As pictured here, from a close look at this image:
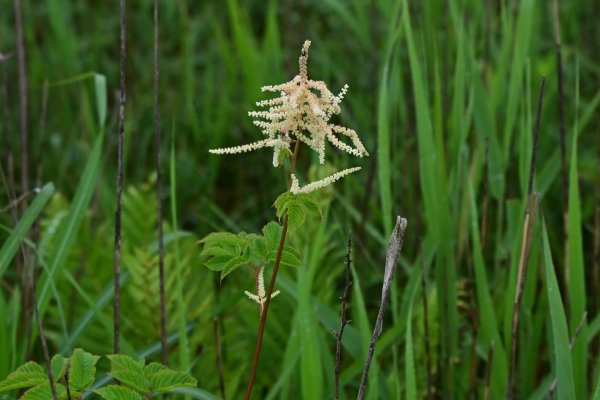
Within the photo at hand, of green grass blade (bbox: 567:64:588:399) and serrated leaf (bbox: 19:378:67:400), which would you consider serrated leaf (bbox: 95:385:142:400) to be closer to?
serrated leaf (bbox: 19:378:67:400)

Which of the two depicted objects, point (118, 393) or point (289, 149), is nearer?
point (289, 149)

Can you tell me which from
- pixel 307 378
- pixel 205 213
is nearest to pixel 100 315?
pixel 307 378

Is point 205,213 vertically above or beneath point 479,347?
above

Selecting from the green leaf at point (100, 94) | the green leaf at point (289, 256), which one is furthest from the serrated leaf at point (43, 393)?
the green leaf at point (100, 94)

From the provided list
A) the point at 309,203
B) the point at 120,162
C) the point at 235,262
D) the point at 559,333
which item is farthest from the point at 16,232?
the point at 559,333

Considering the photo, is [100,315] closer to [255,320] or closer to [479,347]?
[255,320]

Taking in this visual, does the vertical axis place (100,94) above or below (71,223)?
above

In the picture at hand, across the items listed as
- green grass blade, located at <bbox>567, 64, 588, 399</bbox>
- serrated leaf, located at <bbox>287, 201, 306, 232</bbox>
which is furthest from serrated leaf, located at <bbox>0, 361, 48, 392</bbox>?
green grass blade, located at <bbox>567, 64, 588, 399</bbox>

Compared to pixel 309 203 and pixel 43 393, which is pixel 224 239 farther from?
pixel 43 393
